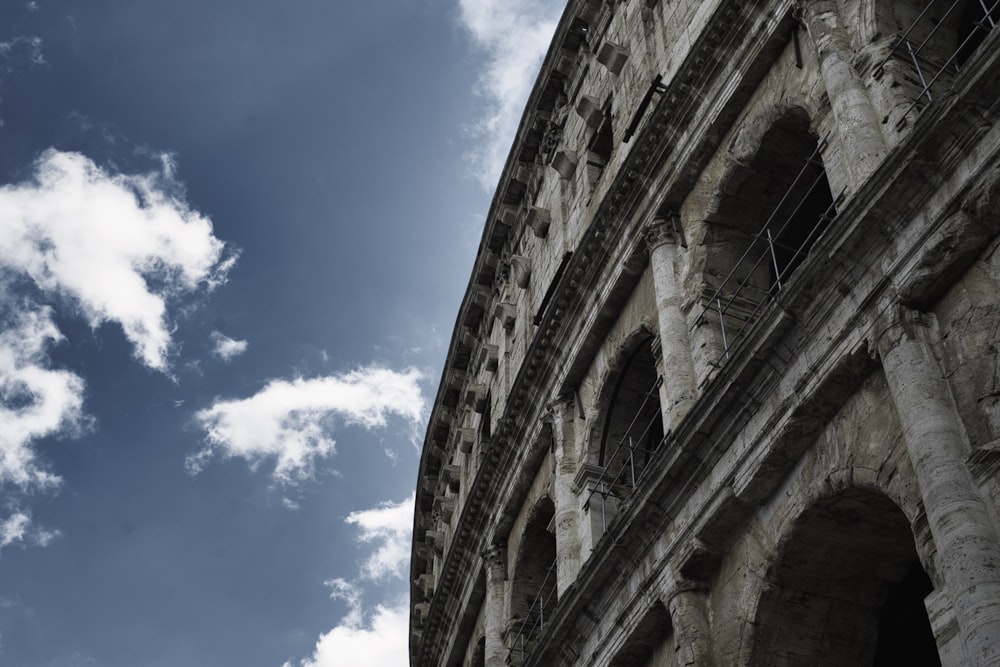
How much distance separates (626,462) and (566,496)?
2.91 feet

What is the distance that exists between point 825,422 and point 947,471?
6.45ft

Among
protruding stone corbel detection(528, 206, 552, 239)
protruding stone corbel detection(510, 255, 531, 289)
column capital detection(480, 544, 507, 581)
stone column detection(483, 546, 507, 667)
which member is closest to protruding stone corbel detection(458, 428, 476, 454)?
protruding stone corbel detection(510, 255, 531, 289)

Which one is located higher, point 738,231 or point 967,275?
point 738,231

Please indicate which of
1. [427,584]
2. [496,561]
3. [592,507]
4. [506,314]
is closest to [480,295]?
[506,314]

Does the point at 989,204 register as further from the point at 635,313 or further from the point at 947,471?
the point at 635,313

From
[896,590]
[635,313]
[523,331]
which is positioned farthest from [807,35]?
[523,331]

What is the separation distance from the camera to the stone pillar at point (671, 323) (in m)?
12.2

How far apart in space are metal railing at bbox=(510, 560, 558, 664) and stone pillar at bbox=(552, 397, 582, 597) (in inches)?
54.0

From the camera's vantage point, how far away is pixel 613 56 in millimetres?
17703

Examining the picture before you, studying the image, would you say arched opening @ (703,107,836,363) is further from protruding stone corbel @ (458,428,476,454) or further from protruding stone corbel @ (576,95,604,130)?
protruding stone corbel @ (458,428,476,454)

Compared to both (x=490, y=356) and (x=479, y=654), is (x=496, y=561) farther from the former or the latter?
(x=490, y=356)

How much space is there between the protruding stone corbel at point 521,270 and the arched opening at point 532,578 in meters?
4.78

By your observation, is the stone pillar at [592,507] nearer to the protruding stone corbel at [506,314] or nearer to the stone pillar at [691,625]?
the stone pillar at [691,625]

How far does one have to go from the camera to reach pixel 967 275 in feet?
28.2
